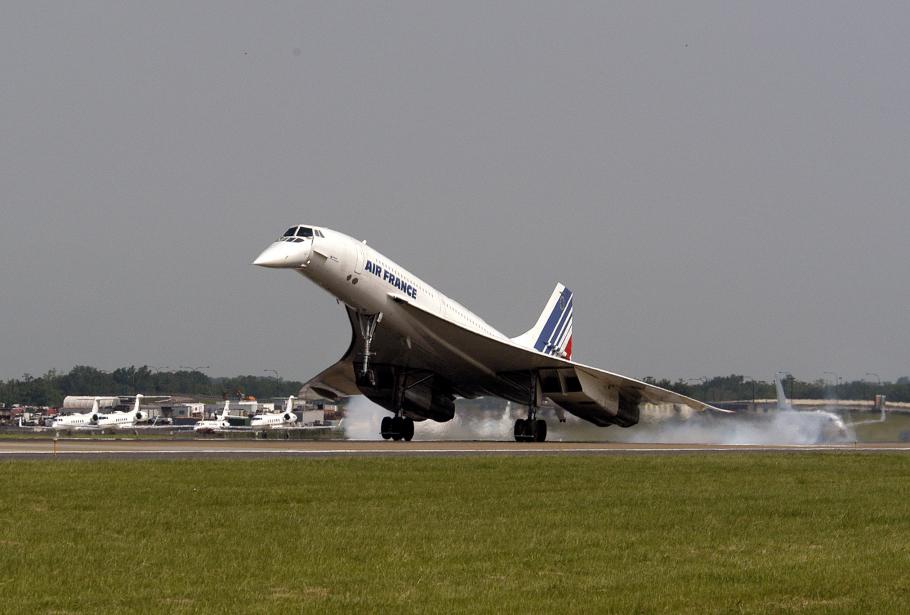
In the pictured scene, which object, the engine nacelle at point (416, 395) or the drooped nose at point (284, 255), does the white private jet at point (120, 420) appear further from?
the drooped nose at point (284, 255)

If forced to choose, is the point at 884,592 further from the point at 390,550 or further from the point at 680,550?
the point at 390,550

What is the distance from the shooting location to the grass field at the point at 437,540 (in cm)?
720

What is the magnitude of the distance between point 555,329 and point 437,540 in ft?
94.9

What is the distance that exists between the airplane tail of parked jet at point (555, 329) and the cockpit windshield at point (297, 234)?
13.7 metres

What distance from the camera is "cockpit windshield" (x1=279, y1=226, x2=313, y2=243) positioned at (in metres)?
24.2

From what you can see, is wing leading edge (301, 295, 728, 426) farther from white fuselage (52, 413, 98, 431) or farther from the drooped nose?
white fuselage (52, 413, 98, 431)

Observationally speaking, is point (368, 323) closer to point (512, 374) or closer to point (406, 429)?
point (406, 429)

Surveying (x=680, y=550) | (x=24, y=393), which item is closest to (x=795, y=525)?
(x=680, y=550)

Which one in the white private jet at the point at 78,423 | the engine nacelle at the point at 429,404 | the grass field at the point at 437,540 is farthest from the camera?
the white private jet at the point at 78,423

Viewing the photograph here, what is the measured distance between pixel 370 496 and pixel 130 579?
5.05 metres

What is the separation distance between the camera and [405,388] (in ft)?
103

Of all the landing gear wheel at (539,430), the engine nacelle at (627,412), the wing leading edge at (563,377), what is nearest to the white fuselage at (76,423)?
the engine nacelle at (627,412)

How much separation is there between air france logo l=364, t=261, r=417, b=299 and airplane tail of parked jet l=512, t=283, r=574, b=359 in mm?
9823

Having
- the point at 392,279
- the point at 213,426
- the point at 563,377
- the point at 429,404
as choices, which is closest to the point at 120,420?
the point at 213,426
